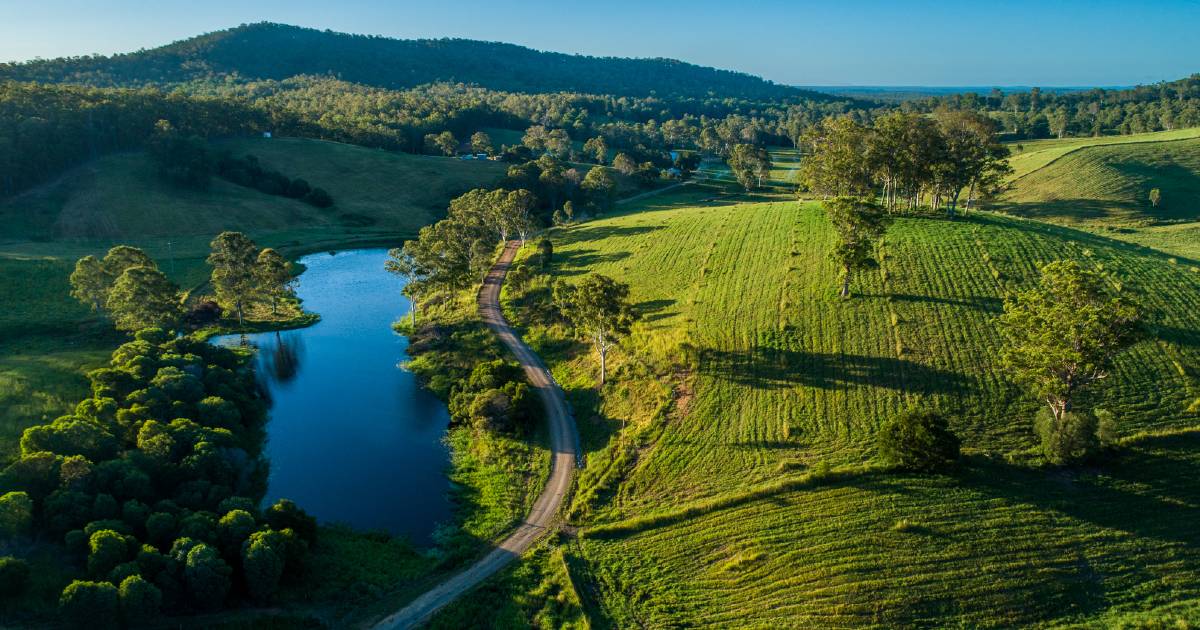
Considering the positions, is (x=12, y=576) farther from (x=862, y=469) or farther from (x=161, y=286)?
(x=161, y=286)

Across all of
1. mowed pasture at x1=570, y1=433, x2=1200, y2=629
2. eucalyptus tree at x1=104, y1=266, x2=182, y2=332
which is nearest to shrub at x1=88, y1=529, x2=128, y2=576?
mowed pasture at x1=570, y1=433, x2=1200, y2=629

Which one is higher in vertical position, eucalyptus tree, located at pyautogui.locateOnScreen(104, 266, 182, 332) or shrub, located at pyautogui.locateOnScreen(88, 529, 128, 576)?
eucalyptus tree, located at pyautogui.locateOnScreen(104, 266, 182, 332)

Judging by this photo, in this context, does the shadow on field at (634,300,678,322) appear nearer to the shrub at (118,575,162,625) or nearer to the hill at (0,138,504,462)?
the shrub at (118,575,162,625)

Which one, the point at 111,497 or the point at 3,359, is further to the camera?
the point at 3,359

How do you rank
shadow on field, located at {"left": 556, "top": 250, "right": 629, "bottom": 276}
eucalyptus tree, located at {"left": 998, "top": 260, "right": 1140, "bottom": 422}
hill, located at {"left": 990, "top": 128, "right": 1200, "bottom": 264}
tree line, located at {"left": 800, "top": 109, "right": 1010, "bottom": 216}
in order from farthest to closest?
hill, located at {"left": 990, "top": 128, "right": 1200, "bottom": 264}, shadow on field, located at {"left": 556, "top": 250, "right": 629, "bottom": 276}, tree line, located at {"left": 800, "top": 109, "right": 1010, "bottom": 216}, eucalyptus tree, located at {"left": 998, "top": 260, "right": 1140, "bottom": 422}

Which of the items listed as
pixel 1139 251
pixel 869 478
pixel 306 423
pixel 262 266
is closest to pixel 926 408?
pixel 869 478

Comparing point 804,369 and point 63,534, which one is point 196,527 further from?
point 804,369
